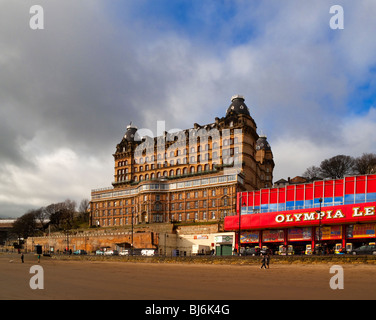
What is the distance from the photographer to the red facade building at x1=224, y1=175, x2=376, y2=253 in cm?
5853

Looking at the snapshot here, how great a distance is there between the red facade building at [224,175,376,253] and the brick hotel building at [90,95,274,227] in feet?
51.8

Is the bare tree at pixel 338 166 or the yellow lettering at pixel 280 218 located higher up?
the bare tree at pixel 338 166

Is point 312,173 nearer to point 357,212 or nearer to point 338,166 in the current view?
point 338,166

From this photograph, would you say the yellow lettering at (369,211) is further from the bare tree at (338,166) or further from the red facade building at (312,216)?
the bare tree at (338,166)

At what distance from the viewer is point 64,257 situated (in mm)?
81375

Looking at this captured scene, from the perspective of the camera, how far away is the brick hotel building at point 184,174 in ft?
306

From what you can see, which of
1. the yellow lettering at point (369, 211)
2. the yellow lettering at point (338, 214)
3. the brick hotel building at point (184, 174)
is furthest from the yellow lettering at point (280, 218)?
the brick hotel building at point (184, 174)

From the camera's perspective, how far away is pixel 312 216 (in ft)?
203

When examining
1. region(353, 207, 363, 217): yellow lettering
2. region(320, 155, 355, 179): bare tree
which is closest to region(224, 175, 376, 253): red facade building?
region(353, 207, 363, 217): yellow lettering

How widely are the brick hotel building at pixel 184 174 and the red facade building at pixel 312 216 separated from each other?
→ 15797 millimetres

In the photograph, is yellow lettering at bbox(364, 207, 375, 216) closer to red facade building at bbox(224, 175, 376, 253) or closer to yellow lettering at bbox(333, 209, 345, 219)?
red facade building at bbox(224, 175, 376, 253)
